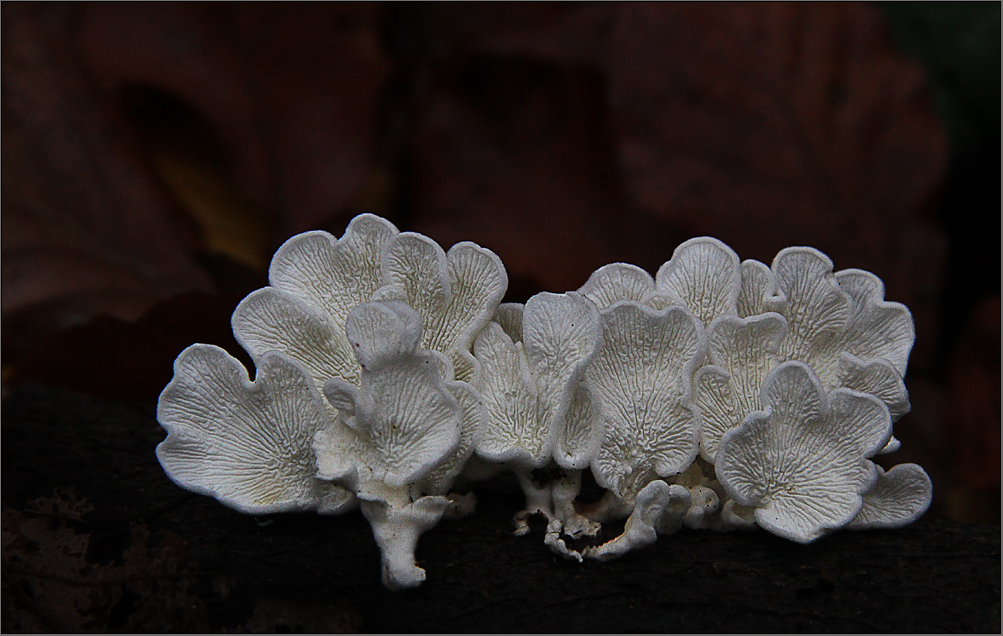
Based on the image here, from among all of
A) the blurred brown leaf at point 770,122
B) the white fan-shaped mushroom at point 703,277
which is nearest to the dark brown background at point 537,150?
the blurred brown leaf at point 770,122

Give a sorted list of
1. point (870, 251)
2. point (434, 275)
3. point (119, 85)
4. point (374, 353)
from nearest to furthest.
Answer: point (374, 353)
point (434, 275)
point (870, 251)
point (119, 85)

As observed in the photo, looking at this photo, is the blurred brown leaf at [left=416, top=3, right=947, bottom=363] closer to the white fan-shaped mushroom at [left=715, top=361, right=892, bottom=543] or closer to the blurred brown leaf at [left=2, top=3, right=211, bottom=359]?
the white fan-shaped mushroom at [left=715, top=361, right=892, bottom=543]

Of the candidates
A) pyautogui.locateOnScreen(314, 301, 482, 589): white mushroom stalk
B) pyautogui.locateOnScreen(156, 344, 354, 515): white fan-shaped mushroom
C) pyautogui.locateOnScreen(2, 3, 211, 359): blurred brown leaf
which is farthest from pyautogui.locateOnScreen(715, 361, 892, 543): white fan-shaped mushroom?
pyautogui.locateOnScreen(2, 3, 211, 359): blurred brown leaf

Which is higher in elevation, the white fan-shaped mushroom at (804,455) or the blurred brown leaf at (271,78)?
the blurred brown leaf at (271,78)

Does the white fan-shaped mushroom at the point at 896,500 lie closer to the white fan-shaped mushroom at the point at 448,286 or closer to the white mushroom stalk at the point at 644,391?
the white mushroom stalk at the point at 644,391

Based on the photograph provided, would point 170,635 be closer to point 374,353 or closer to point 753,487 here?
point 374,353

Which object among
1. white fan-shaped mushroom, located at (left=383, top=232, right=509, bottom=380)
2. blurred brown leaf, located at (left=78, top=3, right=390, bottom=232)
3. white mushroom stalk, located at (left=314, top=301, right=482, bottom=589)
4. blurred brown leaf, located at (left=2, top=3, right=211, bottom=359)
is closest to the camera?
white mushroom stalk, located at (left=314, top=301, right=482, bottom=589)

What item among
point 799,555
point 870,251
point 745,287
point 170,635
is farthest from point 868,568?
point 870,251
